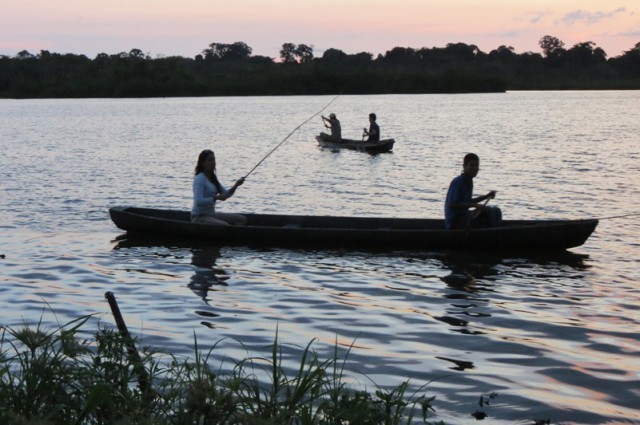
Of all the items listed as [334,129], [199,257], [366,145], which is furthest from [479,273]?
[334,129]

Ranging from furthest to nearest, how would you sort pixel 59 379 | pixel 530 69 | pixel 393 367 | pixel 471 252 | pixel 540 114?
1. pixel 530 69
2. pixel 540 114
3. pixel 471 252
4. pixel 393 367
5. pixel 59 379

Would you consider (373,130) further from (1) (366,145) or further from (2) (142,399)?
(2) (142,399)

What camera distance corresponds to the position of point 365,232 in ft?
39.8

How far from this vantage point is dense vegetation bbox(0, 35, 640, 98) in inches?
4112

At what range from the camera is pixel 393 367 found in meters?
7.11

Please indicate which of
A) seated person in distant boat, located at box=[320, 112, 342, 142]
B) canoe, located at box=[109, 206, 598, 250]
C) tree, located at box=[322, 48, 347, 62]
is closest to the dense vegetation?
tree, located at box=[322, 48, 347, 62]

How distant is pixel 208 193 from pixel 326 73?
9032 centimetres

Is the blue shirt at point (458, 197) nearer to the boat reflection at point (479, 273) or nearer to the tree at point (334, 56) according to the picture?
the boat reflection at point (479, 273)

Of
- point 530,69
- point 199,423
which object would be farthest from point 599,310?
point 530,69

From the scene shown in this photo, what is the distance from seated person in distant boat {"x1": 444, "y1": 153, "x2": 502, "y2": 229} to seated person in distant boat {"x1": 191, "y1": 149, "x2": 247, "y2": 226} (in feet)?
9.45

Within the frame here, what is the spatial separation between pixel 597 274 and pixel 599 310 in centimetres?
198

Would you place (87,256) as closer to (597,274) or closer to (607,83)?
(597,274)

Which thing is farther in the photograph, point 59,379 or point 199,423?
point 59,379

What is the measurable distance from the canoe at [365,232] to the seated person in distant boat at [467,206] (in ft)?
0.61
